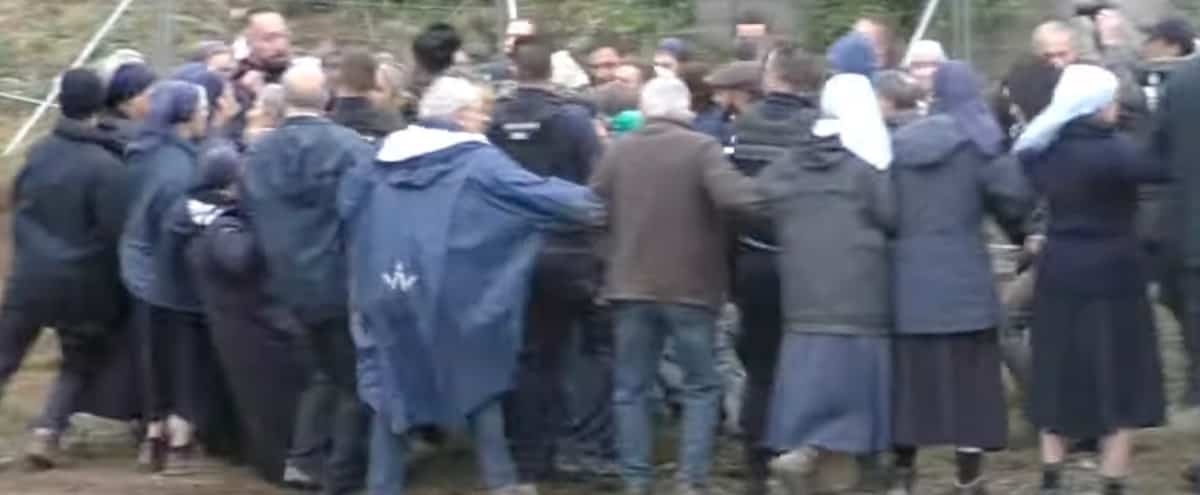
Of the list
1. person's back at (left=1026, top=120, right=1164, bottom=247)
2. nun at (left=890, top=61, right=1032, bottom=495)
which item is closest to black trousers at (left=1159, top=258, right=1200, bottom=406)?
person's back at (left=1026, top=120, right=1164, bottom=247)

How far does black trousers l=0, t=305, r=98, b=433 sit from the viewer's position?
13.3m

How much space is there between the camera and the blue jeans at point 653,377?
463 inches

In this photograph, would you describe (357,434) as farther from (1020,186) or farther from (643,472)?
(1020,186)

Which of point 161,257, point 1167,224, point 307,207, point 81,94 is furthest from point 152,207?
point 1167,224

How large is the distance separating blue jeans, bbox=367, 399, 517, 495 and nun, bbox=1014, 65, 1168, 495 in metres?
2.17

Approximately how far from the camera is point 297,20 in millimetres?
20094

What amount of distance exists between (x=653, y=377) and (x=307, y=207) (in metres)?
1.60

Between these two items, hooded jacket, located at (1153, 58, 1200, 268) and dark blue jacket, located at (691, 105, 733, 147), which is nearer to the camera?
hooded jacket, located at (1153, 58, 1200, 268)

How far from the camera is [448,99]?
11.6 metres

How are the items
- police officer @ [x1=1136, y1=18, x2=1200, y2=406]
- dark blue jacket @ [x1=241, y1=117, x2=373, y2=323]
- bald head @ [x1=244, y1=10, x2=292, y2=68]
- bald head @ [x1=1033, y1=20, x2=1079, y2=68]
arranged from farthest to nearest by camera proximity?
bald head @ [x1=244, y1=10, x2=292, y2=68] < bald head @ [x1=1033, y1=20, x2=1079, y2=68] < dark blue jacket @ [x1=241, y1=117, x2=373, y2=323] < police officer @ [x1=1136, y1=18, x2=1200, y2=406]

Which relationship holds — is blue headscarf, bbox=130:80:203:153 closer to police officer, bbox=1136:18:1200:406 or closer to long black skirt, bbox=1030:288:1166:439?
long black skirt, bbox=1030:288:1166:439

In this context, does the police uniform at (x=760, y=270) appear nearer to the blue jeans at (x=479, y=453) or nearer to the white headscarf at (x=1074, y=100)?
the white headscarf at (x=1074, y=100)

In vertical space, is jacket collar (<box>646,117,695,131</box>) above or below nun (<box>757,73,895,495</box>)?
above

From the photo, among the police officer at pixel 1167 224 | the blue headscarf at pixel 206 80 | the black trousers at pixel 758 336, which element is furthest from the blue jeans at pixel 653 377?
the blue headscarf at pixel 206 80
